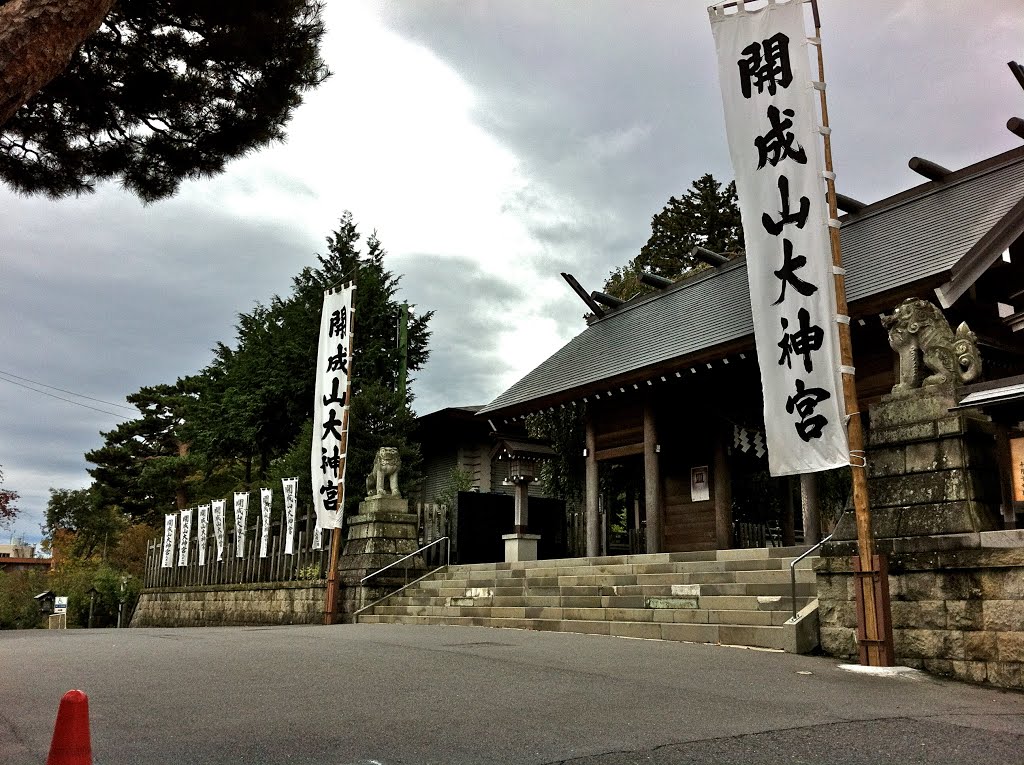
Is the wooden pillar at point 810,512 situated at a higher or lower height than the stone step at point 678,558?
higher

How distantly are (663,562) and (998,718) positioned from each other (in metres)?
6.94

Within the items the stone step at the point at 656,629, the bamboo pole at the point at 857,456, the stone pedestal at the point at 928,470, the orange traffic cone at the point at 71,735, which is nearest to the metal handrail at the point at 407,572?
the stone step at the point at 656,629

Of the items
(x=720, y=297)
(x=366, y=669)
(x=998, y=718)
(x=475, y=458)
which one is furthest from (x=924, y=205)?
(x=475, y=458)

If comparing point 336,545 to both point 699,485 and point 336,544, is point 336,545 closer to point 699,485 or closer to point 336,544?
point 336,544

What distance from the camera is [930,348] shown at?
8.06 m

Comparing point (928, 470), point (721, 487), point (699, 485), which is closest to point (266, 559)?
point (699, 485)

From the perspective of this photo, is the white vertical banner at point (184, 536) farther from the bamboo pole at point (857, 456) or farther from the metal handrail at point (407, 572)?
the bamboo pole at point (857, 456)

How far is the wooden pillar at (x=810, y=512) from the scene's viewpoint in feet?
41.1

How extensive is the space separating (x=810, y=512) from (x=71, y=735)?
1172 centimetres

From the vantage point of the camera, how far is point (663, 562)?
40.1 feet

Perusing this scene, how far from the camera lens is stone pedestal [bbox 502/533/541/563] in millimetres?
16344

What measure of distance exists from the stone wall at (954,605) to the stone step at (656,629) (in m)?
0.79

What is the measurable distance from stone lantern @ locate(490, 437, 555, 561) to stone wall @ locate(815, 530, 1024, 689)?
8.87 m

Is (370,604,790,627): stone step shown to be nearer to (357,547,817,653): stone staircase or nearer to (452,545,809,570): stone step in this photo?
(357,547,817,653): stone staircase
